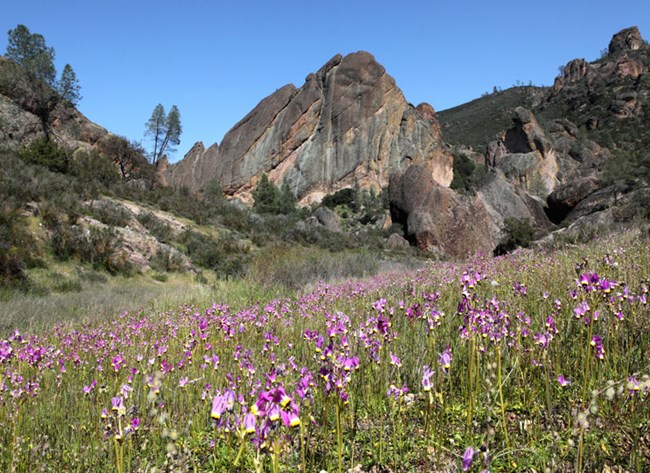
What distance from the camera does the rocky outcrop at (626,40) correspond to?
96562 mm

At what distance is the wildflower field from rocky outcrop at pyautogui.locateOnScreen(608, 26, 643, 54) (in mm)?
122528

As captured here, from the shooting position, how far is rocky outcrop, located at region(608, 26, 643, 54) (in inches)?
3802

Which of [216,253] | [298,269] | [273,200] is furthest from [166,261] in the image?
[273,200]

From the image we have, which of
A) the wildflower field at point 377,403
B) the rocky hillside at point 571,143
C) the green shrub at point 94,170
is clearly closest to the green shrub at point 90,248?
the green shrub at point 94,170

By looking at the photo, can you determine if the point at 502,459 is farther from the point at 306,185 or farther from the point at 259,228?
the point at 306,185

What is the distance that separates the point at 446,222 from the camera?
2517 cm

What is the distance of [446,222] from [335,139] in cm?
4112

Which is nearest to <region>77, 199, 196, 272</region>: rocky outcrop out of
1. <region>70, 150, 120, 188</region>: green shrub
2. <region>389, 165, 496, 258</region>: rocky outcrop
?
<region>70, 150, 120, 188</region>: green shrub

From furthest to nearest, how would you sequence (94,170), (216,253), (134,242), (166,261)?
(94,170), (216,253), (134,242), (166,261)

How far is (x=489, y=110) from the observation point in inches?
4107

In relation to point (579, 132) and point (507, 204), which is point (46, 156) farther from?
point (579, 132)

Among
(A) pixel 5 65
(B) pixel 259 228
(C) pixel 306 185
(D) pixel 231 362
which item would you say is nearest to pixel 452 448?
(D) pixel 231 362

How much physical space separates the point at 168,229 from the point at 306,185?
4502 centimetres

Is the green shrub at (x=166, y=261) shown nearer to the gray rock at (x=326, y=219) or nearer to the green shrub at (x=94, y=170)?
the green shrub at (x=94, y=170)
